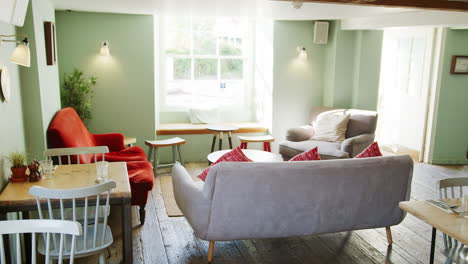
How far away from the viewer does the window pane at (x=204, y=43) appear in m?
6.50

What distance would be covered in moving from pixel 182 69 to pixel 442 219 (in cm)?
512

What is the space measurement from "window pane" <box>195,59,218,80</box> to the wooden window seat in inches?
34.9

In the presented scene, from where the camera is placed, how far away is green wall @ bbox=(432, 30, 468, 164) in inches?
222

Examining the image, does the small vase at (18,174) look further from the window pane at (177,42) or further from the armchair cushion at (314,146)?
the window pane at (177,42)

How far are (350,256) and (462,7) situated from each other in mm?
2531

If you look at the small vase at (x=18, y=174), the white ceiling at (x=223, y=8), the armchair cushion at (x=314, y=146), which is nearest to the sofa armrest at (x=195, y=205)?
the small vase at (x=18, y=174)

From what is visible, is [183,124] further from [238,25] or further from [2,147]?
[2,147]

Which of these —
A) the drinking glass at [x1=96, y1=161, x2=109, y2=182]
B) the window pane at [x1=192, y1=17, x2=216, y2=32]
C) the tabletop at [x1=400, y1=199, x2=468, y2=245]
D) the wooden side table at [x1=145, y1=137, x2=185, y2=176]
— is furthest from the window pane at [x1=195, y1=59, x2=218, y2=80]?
the tabletop at [x1=400, y1=199, x2=468, y2=245]

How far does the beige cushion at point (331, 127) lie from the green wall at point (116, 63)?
242 centimetres

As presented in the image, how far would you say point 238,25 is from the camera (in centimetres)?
659

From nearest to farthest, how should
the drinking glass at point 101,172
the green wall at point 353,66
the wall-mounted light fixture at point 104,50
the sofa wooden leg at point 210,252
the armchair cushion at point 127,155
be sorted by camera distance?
the drinking glass at point 101,172 → the sofa wooden leg at point 210,252 → the armchair cushion at point 127,155 → the wall-mounted light fixture at point 104,50 → the green wall at point 353,66

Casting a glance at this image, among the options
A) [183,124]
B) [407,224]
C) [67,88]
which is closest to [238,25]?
[183,124]

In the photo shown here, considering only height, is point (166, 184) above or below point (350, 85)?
below

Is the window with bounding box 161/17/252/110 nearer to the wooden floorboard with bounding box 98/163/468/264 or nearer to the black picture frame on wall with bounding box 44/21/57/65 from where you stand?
the black picture frame on wall with bounding box 44/21/57/65
